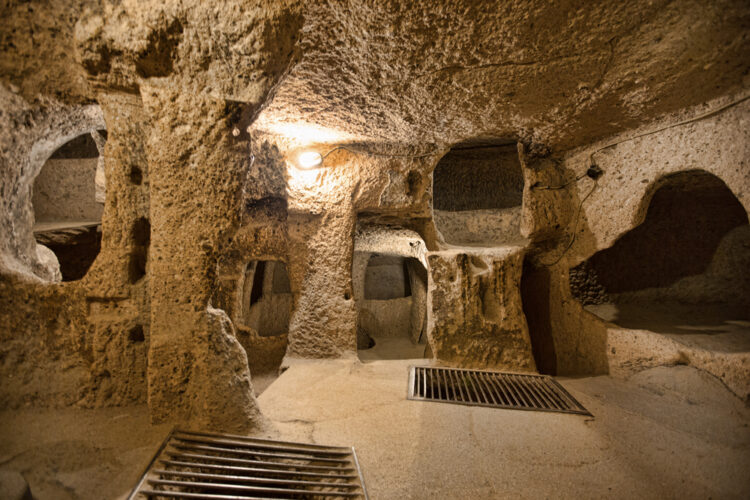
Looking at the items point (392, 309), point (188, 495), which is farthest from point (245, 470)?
point (392, 309)

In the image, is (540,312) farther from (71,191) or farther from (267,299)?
(71,191)

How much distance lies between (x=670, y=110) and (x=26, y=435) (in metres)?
4.85

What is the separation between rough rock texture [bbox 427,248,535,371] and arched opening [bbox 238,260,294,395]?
7.23ft

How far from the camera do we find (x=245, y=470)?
64.0 inches

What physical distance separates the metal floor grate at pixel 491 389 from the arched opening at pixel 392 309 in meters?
2.94

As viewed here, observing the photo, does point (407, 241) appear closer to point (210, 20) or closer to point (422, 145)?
point (422, 145)

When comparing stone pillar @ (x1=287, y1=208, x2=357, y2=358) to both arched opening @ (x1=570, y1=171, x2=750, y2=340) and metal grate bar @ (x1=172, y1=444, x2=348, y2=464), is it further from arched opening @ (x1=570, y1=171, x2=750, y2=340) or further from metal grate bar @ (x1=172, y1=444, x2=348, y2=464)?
arched opening @ (x1=570, y1=171, x2=750, y2=340)

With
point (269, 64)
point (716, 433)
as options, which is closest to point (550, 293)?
point (716, 433)

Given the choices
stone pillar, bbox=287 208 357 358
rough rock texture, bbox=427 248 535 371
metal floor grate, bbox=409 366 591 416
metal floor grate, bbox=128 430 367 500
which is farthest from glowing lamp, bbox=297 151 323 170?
metal floor grate, bbox=128 430 367 500

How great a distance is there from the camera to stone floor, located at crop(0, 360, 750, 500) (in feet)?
→ 4.99

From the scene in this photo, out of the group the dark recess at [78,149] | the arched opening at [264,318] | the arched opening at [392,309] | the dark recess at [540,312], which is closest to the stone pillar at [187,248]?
the arched opening at [264,318]

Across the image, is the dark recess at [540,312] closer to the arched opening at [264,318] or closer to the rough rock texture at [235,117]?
the rough rock texture at [235,117]

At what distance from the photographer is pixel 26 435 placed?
5.47 ft

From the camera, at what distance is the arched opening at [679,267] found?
350 centimetres
